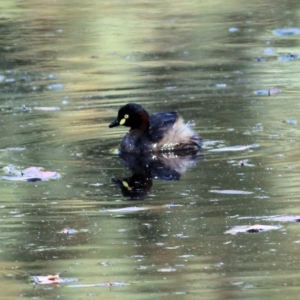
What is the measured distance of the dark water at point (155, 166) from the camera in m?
5.98

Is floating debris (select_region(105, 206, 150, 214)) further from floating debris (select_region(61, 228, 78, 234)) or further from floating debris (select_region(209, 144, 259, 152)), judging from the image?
floating debris (select_region(209, 144, 259, 152))

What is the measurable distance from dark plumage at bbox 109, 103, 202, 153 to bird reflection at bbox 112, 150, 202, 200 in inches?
3.8

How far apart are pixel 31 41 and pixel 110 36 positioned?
1362mm

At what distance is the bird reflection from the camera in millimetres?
8227

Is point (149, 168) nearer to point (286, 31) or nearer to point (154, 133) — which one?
point (154, 133)

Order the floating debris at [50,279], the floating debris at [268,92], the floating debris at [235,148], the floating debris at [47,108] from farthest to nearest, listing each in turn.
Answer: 1. the floating debris at [268,92]
2. the floating debris at [47,108]
3. the floating debris at [235,148]
4. the floating debris at [50,279]

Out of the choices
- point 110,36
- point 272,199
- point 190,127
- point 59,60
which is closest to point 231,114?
point 190,127

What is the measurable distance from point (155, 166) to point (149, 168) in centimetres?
11

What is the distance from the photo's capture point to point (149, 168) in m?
9.27

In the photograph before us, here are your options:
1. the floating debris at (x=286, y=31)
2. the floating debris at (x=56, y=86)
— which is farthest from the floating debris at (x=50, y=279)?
the floating debris at (x=286, y=31)

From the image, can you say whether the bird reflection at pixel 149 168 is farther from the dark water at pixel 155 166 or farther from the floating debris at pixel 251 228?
the floating debris at pixel 251 228

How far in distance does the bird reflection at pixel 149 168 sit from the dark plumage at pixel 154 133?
10 centimetres

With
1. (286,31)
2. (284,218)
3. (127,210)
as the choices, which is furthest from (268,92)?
(286,31)

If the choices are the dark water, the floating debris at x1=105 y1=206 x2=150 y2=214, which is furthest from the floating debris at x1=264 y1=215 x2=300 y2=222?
the floating debris at x1=105 y1=206 x2=150 y2=214
